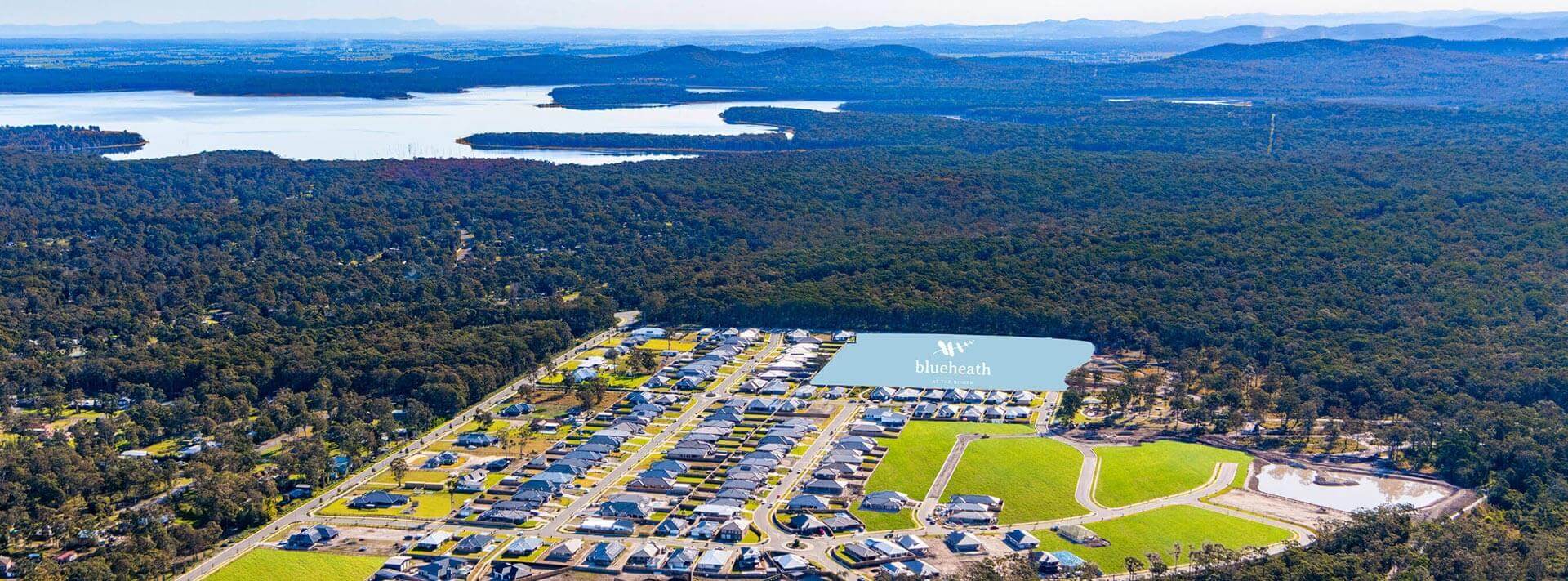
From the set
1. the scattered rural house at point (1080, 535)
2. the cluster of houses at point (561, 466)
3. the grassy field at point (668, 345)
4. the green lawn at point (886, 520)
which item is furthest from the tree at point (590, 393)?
the scattered rural house at point (1080, 535)

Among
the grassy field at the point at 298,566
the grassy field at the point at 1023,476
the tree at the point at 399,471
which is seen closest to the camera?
the grassy field at the point at 298,566

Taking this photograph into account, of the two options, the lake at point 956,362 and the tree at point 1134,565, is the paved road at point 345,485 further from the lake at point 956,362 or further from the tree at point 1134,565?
the tree at point 1134,565

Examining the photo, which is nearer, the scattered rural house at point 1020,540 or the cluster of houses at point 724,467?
the scattered rural house at point 1020,540

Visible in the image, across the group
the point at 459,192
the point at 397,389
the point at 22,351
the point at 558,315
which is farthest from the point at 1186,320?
the point at 459,192

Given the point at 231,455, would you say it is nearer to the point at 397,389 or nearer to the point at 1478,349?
the point at 397,389

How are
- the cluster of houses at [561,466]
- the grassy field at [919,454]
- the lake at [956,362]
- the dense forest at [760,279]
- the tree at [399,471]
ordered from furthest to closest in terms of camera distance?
the lake at [956,362], the dense forest at [760,279], the tree at [399,471], the grassy field at [919,454], the cluster of houses at [561,466]

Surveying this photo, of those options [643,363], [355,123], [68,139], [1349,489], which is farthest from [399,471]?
[355,123]
